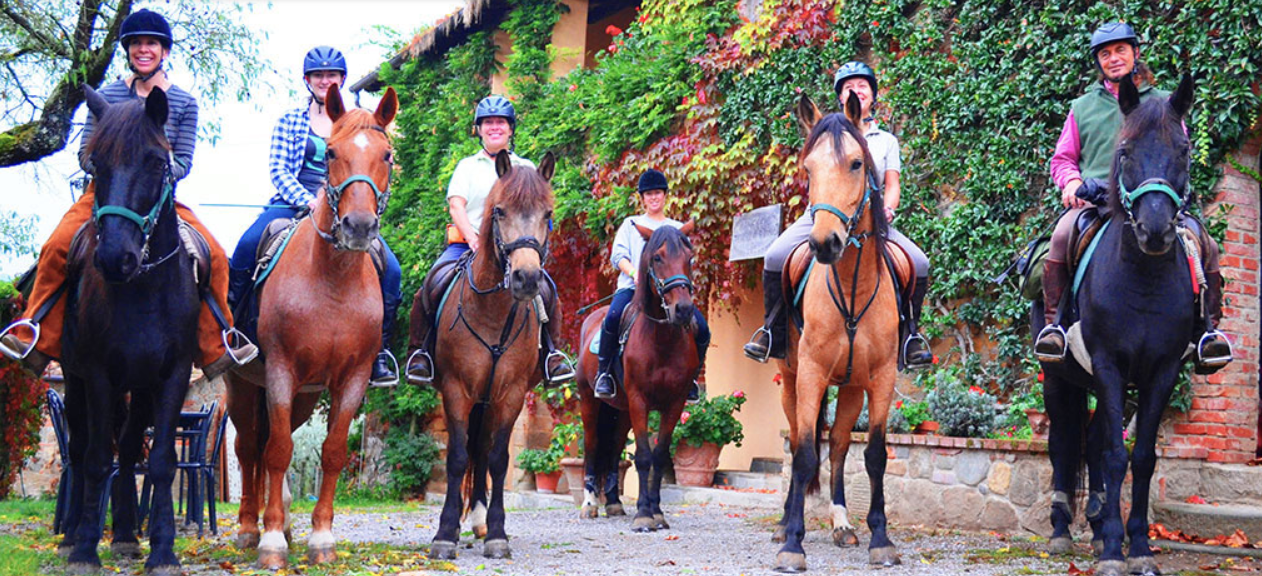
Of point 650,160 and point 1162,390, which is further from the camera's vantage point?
point 650,160

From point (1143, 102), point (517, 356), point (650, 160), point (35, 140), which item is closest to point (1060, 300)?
point (1143, 102)

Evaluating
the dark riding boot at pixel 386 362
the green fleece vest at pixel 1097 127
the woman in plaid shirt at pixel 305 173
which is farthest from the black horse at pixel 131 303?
the green fleece vest at pixel 1097 127

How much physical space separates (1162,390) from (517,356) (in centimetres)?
391

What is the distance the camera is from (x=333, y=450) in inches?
270

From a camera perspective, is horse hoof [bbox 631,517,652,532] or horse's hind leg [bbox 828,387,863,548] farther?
horse hoof [bbox 631,517,652,532]

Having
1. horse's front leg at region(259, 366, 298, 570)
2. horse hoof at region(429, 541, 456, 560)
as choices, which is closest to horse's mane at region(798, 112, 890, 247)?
horse hoof at region(429, 541, 456, 560)

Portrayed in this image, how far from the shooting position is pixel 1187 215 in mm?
6824

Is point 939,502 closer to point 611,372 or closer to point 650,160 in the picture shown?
point 611,372

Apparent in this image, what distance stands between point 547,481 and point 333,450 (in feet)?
29.3

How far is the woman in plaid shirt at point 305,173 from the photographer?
744 centimetres

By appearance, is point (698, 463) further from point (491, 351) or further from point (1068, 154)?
point (1068, 154)

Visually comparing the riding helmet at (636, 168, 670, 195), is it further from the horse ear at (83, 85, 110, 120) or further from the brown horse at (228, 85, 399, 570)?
the horse ear at (83, 85, 110, 120)

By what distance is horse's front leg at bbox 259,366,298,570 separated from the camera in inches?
258

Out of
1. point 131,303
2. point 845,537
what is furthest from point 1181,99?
point 131,303
